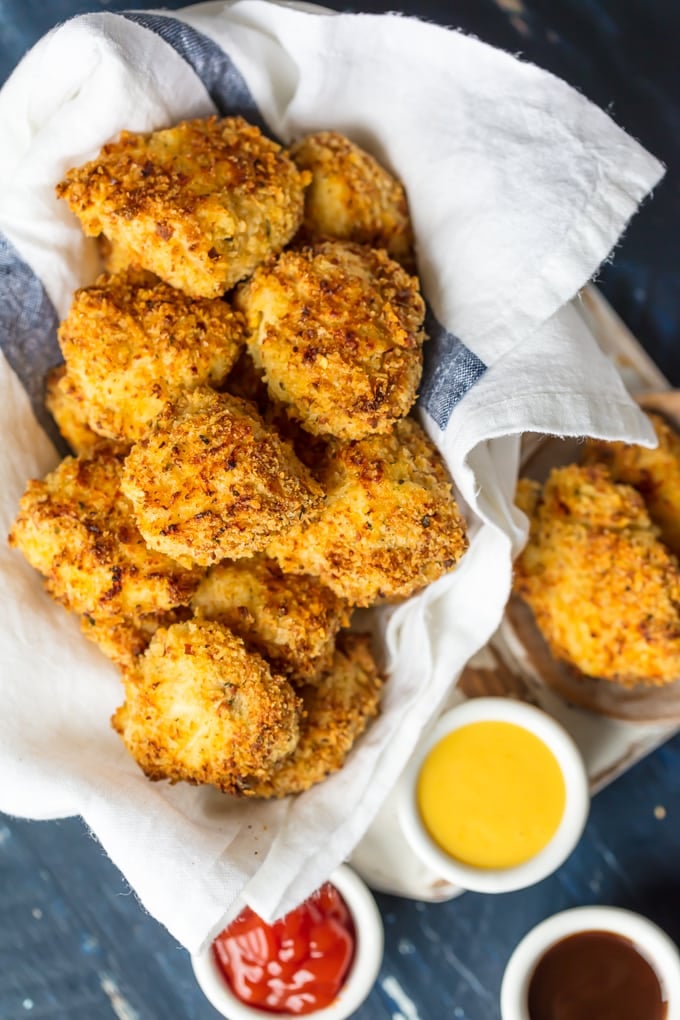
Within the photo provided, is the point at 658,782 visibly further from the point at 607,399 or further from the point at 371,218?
the point at 371,218

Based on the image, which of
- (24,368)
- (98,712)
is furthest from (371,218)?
(98,712)

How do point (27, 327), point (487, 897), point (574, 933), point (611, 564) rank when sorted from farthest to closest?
point (487, 897)
point (574, 933)
point (611, 564)
point (27, 327)

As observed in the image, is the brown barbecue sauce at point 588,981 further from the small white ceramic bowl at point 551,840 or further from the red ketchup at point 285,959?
the red ketchup at point 285,959

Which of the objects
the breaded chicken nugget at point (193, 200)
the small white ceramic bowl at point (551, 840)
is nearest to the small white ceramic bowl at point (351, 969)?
the small white ceramic bowl at point (551, 840)

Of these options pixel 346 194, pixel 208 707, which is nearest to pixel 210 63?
pixel 346 194

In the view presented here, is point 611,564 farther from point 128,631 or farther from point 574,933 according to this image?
point 128,631

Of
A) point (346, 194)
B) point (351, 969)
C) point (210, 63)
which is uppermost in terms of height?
point (210, 63)
